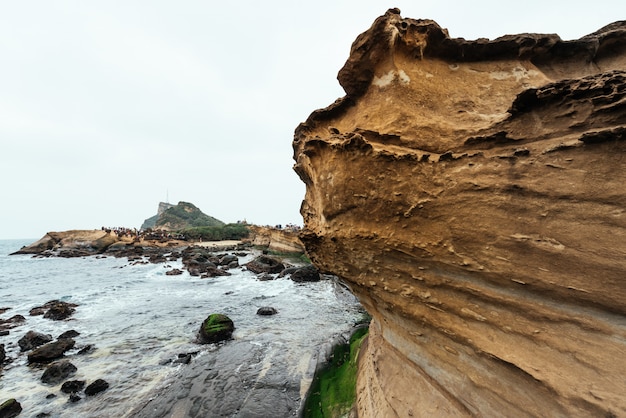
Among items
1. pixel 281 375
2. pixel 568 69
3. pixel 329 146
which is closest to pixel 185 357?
pixel 281 375

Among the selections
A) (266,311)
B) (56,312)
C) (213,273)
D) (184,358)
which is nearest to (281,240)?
(213,273)

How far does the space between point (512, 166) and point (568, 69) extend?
8.14 feet

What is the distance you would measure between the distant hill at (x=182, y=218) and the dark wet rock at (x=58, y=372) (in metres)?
91.9

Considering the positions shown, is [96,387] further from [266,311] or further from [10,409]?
[266,311]

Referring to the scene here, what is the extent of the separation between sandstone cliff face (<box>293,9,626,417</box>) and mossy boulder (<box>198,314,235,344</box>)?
673 centimetres

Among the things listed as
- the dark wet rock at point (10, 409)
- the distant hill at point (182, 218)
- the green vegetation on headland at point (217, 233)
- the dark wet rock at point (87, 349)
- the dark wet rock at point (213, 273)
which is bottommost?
the dark wet rock at point (10, 409)

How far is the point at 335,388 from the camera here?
6875 mm

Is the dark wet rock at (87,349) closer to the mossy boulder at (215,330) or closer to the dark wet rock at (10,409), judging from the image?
the dark wet rock at (10,409)

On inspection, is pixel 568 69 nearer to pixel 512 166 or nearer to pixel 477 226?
pixel 512 166

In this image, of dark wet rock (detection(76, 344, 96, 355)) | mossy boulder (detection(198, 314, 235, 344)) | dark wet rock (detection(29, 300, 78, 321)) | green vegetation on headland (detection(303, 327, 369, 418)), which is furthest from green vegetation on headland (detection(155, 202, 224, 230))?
green vegetation on headland (detection(303, 327, 369, 418))

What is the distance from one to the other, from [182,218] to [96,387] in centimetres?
10778

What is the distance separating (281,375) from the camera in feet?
25.8

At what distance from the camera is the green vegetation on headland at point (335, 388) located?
618cm

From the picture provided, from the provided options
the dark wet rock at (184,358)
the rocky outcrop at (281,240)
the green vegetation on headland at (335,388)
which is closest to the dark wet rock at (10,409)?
the dark wet rock at (184,358)
